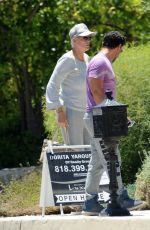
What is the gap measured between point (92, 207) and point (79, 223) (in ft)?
1.47

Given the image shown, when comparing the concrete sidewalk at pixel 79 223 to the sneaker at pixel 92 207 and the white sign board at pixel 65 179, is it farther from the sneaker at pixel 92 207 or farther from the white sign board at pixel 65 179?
the white sign board at pixel 65 179

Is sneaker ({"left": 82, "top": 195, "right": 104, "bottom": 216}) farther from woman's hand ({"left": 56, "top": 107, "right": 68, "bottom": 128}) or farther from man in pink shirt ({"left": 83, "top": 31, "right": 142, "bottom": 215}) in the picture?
woman's hand ({"left": 56, "top": 107, "right": 68, "bottom": 128})

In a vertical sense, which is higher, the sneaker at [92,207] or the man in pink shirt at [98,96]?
the man in pink shirt at [98,96]

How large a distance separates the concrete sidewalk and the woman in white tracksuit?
3.46 ft

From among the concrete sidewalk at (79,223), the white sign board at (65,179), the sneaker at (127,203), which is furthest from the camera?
the white sign board at (65,179)

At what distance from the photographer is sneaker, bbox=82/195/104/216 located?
8.34 meters

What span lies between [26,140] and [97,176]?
11755 millimetres

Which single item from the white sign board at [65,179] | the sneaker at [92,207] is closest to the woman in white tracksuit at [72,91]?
the white sign board at [65,179]

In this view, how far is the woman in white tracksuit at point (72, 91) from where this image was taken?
29.7ft

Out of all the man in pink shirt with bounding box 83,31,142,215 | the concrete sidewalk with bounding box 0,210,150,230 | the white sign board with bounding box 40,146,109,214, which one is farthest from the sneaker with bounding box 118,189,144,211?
the white sign board with bounding box 40,146,109,214

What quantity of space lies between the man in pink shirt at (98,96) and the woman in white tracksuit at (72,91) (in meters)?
0.64

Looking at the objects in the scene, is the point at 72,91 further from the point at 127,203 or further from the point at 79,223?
the point at 79,223

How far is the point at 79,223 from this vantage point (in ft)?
26.1

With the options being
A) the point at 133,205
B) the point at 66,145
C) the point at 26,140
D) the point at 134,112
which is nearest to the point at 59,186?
the point at 66,145
